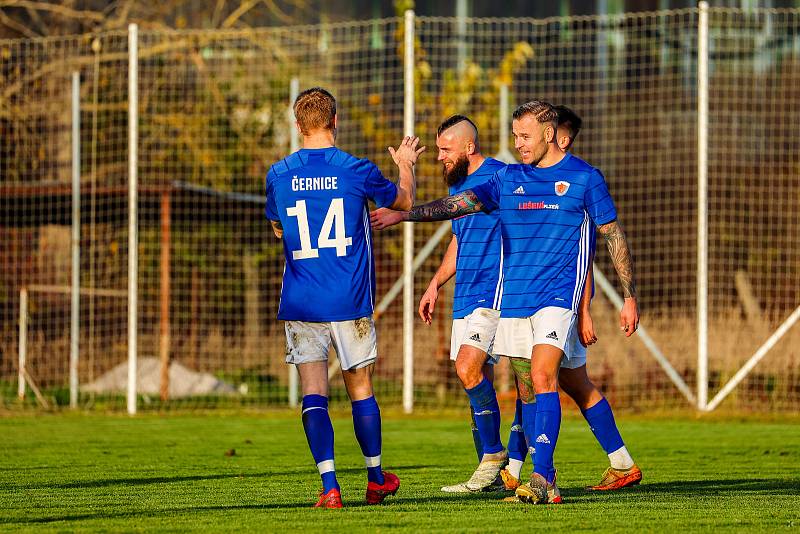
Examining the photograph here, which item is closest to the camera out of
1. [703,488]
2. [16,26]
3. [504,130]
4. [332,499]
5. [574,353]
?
[332,499]

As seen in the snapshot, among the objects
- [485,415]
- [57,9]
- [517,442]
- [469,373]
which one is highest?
[57,9]

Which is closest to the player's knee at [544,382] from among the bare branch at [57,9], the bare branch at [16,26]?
the bare branch at [57,9]

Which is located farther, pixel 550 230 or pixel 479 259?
pixel 479 259

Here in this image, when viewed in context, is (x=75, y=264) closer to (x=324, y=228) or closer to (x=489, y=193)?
(x=489, y=193)

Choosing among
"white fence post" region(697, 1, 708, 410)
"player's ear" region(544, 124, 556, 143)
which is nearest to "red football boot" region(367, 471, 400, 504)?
"player's ear" region(544, 124, 556, 143)

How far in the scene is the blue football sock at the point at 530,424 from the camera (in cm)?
686

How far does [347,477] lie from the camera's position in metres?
8.47

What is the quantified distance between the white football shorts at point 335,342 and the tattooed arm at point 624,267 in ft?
4.43

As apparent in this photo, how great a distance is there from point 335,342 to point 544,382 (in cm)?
107

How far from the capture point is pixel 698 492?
755 centimetres

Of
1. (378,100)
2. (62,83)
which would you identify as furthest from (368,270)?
(62,83)

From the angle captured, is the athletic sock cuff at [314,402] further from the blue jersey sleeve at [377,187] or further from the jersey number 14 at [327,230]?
the blue jersey sleeve at [377,187]

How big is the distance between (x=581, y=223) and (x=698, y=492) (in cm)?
169

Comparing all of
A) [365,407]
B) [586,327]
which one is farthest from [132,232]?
[365,407]
